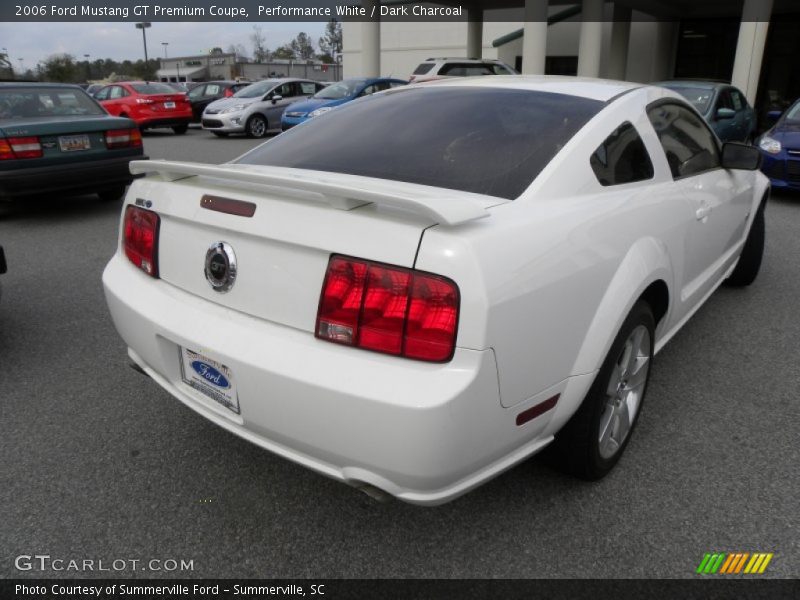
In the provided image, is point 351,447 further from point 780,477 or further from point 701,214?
point 701,214

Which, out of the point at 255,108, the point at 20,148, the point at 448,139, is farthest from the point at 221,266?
the point at 255,108

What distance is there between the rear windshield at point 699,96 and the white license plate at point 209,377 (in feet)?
34.1

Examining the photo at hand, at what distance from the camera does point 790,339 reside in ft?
13.1

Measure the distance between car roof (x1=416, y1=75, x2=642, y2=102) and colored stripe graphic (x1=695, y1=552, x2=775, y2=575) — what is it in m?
1.78

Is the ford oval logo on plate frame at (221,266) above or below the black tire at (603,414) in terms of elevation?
above

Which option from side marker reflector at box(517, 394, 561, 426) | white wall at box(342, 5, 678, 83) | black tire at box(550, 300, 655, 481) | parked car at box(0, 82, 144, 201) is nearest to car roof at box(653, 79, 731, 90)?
parked car at box(0, 82, 144, 201)

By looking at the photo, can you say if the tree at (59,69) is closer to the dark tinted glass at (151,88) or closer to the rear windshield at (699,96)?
the dark tinted glass at (151,88)

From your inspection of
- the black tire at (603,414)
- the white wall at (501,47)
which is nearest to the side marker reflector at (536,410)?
the black tire at (603,414)

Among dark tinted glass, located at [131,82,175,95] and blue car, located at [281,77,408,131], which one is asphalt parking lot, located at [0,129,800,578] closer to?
blue car, located at [281,77,408,131]

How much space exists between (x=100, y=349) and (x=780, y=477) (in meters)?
→ 3.51

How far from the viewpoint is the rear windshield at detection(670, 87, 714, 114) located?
10.5 m

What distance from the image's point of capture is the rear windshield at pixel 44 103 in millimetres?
7070
